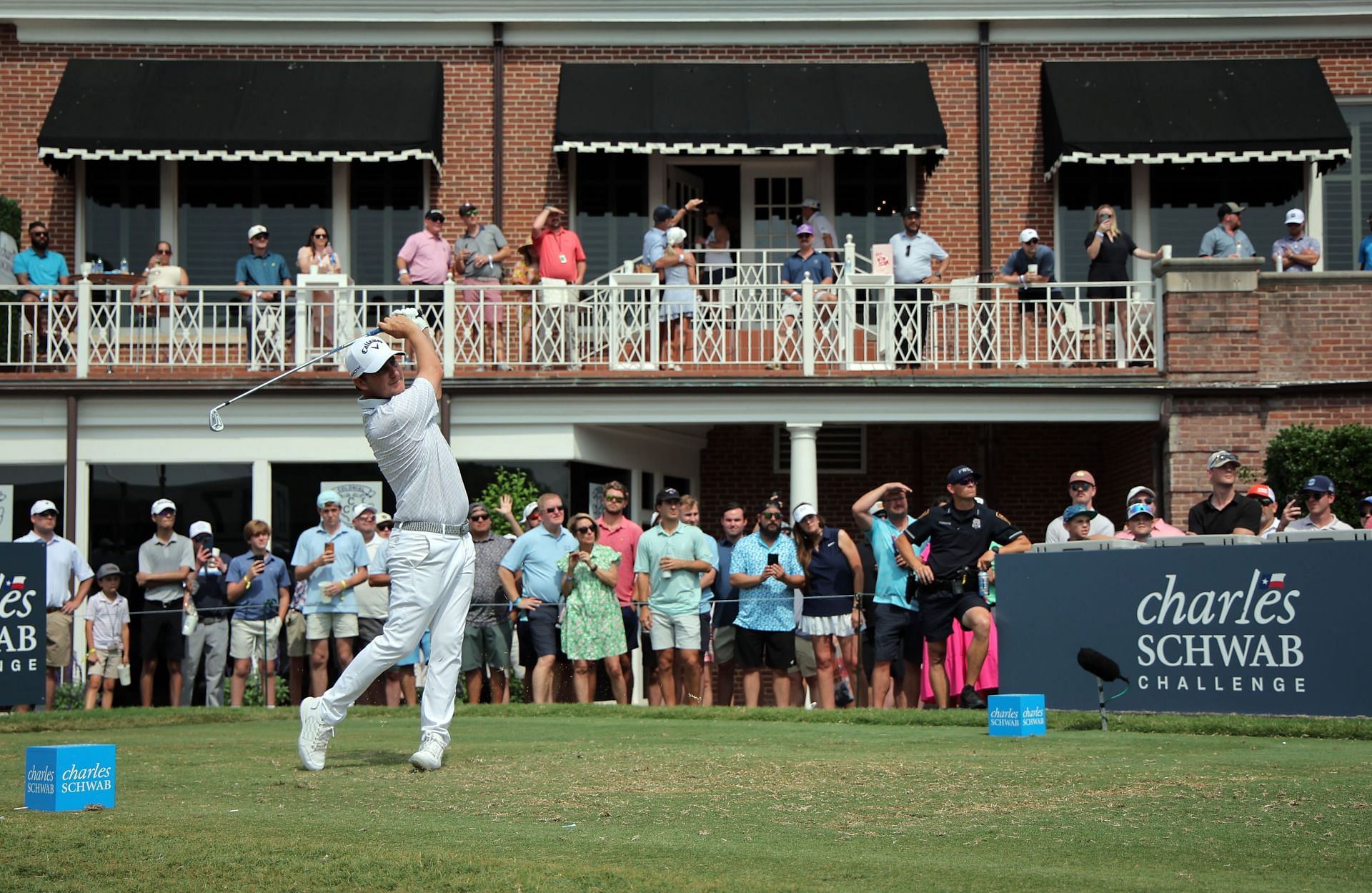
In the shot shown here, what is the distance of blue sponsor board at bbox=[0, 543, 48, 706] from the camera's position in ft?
41.7

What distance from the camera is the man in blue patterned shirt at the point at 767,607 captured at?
45.8 ft

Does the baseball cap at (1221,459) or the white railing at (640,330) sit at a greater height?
the white railing at (640,330)

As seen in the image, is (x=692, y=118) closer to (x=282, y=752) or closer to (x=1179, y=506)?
(x=1179, y=506)

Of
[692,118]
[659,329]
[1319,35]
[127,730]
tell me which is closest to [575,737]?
[127,730]

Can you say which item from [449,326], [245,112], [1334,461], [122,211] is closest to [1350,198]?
[1334,461]

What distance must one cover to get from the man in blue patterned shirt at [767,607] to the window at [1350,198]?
11327 mm

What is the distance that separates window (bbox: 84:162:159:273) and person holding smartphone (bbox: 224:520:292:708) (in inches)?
297

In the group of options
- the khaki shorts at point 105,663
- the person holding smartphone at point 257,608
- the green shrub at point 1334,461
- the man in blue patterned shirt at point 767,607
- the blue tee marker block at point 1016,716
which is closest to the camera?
the blue tee marker block at point 1016,716

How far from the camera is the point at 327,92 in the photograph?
70.0 feet

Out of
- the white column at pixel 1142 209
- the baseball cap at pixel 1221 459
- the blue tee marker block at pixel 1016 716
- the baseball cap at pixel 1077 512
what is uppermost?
the white column at pixel 1142 209

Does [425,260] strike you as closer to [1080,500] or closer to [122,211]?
[122,211]

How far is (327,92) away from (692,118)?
15.6 feet

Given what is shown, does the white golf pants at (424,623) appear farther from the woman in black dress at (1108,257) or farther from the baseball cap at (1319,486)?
the woman in black dress at (1108,257)

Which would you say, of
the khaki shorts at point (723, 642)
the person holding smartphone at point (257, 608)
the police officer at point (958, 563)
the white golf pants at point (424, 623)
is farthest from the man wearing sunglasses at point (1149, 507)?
the person holding smartphone at point (257, 608)
